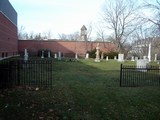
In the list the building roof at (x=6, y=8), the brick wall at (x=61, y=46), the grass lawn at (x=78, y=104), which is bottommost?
the grass lawn at (x=78, y=104)

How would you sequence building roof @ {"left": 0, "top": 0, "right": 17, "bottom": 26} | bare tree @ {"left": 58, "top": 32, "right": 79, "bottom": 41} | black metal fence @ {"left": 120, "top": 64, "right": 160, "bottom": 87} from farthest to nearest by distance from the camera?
1. bare tree @ {"left": 58, "top": 32, "right": 79, "bottom": 41}
2. building roof @ {"left": 0, "top": 0, "right": 17, "bottom": 26}
3. black metal fence @ {"left": 120, "top": 64, "right": 160, "bottom": 87}

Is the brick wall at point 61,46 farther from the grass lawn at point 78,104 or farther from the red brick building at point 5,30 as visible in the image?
the grass lawn at point 78,104

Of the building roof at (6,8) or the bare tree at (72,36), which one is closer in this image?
the building roof at (6,8)

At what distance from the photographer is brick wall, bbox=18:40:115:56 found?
53.8m

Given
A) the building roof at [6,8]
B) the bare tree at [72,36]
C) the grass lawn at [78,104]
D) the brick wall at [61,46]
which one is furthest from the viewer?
the bare tree at [72,36]

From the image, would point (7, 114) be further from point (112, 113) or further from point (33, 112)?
point (112, 113)

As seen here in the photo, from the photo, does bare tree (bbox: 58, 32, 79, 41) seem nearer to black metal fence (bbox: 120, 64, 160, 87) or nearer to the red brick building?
the red brick building

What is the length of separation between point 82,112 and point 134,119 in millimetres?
1515

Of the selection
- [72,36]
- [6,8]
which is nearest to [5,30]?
[6,8]

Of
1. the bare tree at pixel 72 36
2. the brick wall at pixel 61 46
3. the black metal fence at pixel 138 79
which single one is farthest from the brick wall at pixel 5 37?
the bare tree at pixel 72 36

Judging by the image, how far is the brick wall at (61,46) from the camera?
176 ft

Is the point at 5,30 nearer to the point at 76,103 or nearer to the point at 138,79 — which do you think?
the point at 138,79

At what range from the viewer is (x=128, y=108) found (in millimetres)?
8562

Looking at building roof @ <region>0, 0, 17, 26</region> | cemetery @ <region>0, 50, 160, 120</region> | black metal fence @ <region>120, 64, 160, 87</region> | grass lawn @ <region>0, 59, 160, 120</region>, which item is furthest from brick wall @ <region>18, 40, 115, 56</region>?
grass lawn @ <region>0, 59, 160, 120</region>
